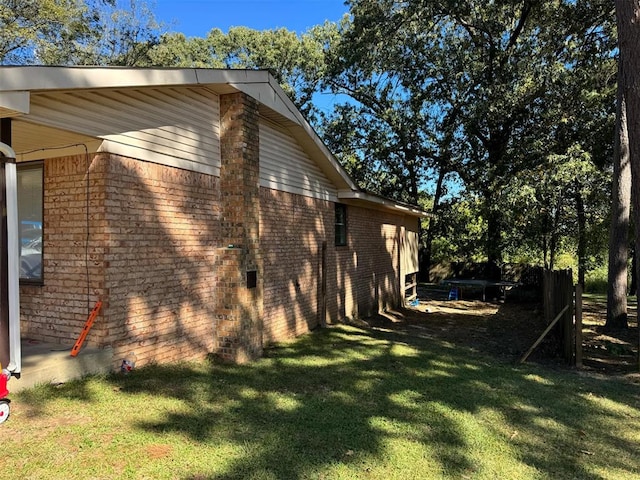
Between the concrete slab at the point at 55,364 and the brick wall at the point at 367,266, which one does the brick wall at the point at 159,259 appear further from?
the brick wall at the point at 367,266

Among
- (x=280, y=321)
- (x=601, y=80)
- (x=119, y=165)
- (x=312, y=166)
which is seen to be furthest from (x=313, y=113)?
(x=119, y=165)

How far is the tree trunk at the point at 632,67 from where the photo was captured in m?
5.68

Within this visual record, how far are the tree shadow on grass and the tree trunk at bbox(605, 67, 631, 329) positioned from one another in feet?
19.5

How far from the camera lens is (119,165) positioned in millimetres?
5199

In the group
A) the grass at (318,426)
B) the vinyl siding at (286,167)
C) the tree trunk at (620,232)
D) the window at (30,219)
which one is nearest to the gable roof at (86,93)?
the window at (30,219)

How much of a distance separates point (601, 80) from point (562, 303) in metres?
9.44

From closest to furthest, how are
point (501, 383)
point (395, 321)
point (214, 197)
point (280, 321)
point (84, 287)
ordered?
point (84, 287), point (501, 383), point (214, 197), point (280, 321), point (395, 321)

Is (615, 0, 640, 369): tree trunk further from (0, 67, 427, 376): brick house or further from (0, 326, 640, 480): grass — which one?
(0, 67, 427, 376): brick house

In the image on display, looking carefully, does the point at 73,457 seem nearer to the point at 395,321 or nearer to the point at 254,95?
the point at 254,95

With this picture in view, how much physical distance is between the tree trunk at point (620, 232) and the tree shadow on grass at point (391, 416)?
5.95 m

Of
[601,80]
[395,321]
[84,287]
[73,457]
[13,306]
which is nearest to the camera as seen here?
[73,457]

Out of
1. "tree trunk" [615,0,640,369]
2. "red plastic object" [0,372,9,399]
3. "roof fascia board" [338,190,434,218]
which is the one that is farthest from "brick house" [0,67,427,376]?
"tree trunk" [615,0,640,369]

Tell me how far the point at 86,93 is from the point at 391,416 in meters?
4.82

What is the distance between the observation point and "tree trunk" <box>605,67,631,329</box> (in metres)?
11.7
